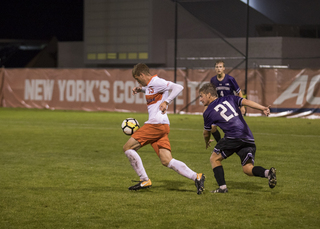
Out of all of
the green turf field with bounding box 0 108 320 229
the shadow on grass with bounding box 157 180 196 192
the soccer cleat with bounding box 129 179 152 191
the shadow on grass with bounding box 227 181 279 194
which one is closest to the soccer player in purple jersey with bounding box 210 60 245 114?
the green turf field with bounding box 0 108 320 229

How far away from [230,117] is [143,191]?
163 cm

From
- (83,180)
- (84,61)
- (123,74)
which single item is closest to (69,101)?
(123,74)

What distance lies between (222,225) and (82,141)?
7.97 m

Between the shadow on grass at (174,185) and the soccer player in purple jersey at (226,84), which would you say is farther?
the soccer player in purple jersey at (226,84)

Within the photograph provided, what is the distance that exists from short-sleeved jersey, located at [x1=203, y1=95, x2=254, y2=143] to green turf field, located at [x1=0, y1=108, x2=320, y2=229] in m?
0.83

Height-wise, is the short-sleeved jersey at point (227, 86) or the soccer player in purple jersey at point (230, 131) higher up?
the short-sleeved jersey at point (227, 86)

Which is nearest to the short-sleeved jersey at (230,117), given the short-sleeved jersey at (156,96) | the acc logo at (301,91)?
the short-sleeved jersey at (156,96)

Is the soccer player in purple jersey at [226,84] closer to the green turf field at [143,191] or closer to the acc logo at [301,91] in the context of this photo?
the green turf field at [143,191]

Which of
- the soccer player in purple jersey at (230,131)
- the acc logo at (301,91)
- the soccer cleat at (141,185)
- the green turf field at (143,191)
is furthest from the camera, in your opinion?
the acc logo at (301,91)

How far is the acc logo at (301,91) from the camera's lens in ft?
66.2

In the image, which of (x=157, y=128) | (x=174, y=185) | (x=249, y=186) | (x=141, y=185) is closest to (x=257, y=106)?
(x=157, y=128)

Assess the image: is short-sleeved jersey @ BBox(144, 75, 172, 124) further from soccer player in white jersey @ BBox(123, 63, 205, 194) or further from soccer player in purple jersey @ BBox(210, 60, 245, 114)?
soccer player in purple jersey @ BBox(210, 60, 245, 114)

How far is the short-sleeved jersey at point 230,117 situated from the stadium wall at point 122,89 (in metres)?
15.1

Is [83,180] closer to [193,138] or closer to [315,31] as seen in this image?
[193,138]
